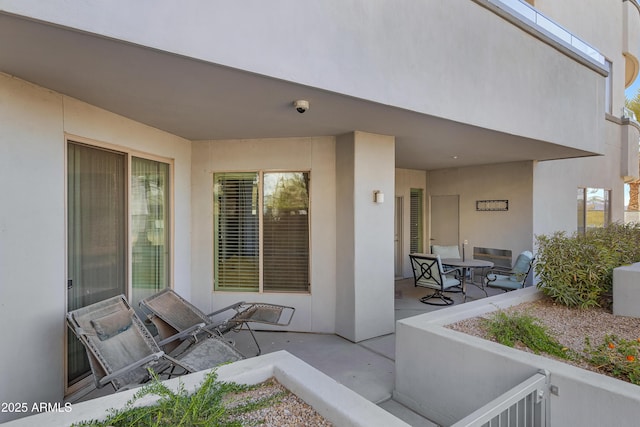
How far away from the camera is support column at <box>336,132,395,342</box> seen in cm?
498

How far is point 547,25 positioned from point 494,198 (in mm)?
3949

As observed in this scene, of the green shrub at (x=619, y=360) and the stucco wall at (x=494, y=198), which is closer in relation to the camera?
the green shrub at (x=619, y=360)

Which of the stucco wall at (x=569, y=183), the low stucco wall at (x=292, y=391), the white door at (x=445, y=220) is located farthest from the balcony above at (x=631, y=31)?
the low stucco wall at (x=292, y=391)

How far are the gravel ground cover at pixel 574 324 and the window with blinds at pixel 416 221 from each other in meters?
5.32

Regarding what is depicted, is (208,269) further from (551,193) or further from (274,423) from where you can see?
(551,193)

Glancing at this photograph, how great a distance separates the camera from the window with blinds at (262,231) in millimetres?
5504

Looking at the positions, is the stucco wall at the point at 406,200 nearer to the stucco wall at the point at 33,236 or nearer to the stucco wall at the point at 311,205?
the stucco wall at the point at 311,205

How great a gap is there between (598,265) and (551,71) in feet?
11.8

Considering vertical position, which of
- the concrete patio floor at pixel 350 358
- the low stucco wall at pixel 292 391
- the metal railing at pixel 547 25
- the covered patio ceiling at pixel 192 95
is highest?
the metal railing at pixel 547 25

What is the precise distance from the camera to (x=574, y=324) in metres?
3.73

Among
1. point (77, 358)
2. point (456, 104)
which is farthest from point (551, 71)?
point (77, 358)

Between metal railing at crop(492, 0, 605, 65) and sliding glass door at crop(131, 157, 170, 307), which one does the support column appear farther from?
Result: metal railing at crop(492, 0, 605, 65)

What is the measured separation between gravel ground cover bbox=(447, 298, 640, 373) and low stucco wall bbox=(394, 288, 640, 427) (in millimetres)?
327

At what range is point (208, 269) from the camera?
5.60m
